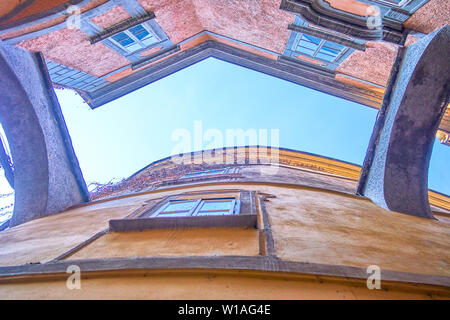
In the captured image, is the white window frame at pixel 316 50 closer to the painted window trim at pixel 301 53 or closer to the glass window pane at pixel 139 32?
the painted window trim at pixel 301 53

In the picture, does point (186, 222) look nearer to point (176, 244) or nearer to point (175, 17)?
point (176, 244)

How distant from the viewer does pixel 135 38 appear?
8594 mm

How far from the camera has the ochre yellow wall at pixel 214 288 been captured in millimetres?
1975

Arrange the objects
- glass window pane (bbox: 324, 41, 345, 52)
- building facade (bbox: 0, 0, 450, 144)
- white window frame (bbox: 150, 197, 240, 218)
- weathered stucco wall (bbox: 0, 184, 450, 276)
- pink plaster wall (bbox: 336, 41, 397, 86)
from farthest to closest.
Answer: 1. glass window pane (bbox: 324, 41, 345, 52)
2. pink plaster wall (bbox: 336, 41, 397, 86)
3. building facade (bbox: 0, 0, 450, 144)
4. white window frame (bbox: 150, 197, 240, 218)
5. weathered stucco wall (bbox: 0, 184, 450, 276)

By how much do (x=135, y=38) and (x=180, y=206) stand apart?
684 cm

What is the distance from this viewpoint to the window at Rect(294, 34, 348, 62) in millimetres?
8094

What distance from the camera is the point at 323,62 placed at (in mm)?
9180

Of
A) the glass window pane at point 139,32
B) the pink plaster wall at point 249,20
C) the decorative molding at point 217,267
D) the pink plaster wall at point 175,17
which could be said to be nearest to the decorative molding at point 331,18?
the pink plaster wall at point 249,20

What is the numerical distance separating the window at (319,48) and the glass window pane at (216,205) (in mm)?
6593

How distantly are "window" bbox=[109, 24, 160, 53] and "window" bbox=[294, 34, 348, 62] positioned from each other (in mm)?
5352

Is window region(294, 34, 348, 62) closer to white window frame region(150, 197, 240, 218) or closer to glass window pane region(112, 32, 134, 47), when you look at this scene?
glass window pane region(112, 32, 134, 47)

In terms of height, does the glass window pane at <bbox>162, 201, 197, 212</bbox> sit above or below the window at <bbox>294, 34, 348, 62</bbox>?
below

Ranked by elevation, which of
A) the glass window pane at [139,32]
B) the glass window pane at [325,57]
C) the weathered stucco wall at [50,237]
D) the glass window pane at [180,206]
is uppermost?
the glass window pane at [139,32]

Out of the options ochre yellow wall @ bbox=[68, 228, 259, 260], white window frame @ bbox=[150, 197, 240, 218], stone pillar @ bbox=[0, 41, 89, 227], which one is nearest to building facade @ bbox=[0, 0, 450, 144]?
stone pillar @ bbox=[0, 41, 89, 227]
